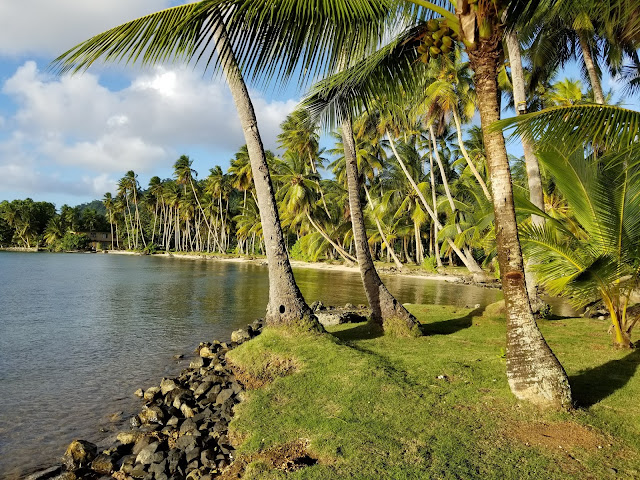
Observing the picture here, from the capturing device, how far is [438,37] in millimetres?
6043

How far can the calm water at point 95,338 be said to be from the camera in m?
7.72

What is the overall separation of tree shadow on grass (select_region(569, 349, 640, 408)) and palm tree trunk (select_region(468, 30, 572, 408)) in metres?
0.63

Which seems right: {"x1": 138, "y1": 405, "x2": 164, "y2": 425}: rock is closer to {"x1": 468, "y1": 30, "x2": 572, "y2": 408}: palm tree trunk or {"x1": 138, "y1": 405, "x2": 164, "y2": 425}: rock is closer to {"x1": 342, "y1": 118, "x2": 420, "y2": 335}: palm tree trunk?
{"x1": 342, "y1": 118, "x2": 420, "y2": 335}: palm tree trunk

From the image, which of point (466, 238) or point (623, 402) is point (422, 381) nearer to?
point (623, 402)

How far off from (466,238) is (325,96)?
78.1ft

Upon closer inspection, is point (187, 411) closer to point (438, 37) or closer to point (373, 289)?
point (373, 289)

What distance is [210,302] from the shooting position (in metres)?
22.7

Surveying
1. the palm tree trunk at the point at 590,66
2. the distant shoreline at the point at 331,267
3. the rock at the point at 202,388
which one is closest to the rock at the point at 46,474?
the rock at the point at 202,388

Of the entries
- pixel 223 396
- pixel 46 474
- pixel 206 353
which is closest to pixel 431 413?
pixel 223 396

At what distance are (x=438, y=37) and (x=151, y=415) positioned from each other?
23.9 ft

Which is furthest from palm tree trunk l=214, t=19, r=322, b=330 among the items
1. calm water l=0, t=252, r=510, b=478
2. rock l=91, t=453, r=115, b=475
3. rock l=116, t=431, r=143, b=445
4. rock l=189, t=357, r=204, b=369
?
rock l=91, t=453, r=115, b=475

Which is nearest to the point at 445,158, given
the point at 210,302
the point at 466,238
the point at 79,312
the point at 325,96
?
the point at 466,238

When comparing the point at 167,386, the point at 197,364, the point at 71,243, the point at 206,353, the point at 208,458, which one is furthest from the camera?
the point at 71,243

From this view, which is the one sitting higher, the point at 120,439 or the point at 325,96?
the point at 325,96
